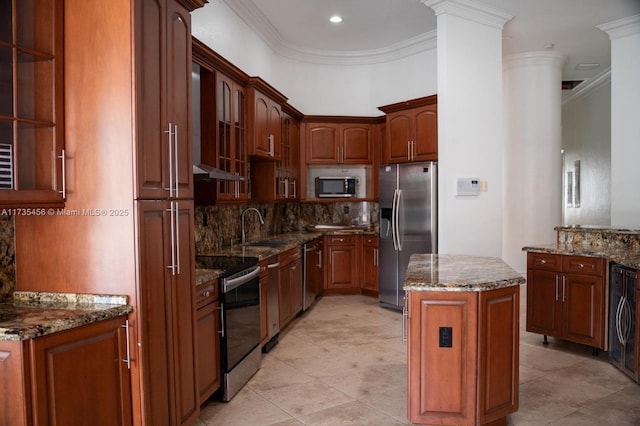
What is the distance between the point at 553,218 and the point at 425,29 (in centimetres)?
341

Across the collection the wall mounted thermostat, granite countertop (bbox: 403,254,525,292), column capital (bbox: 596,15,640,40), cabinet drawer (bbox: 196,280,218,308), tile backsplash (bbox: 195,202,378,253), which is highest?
column capital (bbox: 596,15,640,40)

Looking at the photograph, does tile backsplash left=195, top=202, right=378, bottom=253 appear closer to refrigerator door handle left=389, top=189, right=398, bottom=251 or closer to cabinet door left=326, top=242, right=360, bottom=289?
cabinet door left=326, top=242, right=360, bottom=289

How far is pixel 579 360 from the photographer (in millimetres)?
3943

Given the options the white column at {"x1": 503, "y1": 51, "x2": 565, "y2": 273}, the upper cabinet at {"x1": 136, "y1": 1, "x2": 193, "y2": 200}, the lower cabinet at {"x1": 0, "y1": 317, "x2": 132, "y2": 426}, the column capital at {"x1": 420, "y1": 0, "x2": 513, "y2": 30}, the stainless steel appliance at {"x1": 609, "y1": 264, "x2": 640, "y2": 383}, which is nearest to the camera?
the lower cabinet at {"x1": 0, "y1": 317, "x2": 132, "y2": 426}

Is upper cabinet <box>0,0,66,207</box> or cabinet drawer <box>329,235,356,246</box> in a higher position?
upper cabinet <box>0,0,66,207</box>

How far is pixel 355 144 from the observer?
6.54 metres

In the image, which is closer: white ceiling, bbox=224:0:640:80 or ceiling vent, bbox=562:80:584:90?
white ceiling, bbox=224:0:640:80

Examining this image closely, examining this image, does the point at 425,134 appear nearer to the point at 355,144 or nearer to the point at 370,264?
the point at 355,144

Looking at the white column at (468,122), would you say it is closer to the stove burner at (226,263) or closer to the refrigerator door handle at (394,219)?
the refrigerator door handle at (394,219)

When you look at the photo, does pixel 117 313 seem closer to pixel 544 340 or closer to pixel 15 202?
pixel 15 202

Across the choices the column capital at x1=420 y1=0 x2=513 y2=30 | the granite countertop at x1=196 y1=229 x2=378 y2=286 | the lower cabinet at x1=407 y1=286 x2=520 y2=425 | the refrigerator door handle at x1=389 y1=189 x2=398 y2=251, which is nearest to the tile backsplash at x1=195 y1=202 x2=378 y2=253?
the granite countertop at x1=196 y1=229 x2=378 y2=286

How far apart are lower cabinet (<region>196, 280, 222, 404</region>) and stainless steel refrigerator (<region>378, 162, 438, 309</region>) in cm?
288

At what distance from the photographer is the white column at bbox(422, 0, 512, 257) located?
15.3 feet

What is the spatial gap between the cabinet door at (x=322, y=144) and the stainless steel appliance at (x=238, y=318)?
3.04 meters
